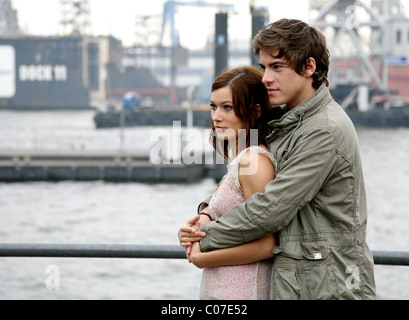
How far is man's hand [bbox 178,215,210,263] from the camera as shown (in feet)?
7.22

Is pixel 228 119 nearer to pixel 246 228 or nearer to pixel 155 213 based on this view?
pixel 246 228

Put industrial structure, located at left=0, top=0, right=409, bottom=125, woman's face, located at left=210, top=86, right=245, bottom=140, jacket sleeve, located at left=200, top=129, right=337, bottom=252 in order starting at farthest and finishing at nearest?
industrial structure, located at left=0, top=0, right=409, bottom=125
woman's face, located at left=210, top=86, right=245, bottom=140
jacket sleeve, located at left=200, top=129, right=337, bottom=252

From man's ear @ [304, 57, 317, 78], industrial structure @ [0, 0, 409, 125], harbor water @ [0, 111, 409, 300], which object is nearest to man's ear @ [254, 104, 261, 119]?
man's ear @ [304, 57, 317, 78]

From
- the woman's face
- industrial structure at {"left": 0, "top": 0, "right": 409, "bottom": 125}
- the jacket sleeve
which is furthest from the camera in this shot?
industrial structure at {"left": 0, "top": 0, "right": 409, "bottom": 125}

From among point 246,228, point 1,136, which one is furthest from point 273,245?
point 1,136

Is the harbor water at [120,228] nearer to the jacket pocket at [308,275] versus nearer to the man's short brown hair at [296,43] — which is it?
the jacket pocket at [308,275]

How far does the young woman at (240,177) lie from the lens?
2.11 meters

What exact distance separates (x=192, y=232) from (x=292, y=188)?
0.41m

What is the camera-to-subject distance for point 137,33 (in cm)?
11825

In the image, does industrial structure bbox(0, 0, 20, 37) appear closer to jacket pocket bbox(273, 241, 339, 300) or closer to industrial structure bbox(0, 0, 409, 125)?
industrial structure bbox(0, 0, 409, 125)

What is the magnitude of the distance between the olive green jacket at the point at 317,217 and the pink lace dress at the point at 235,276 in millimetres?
90

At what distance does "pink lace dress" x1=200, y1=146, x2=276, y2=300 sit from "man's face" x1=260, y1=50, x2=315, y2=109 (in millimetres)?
191

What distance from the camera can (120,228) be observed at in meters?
20.7

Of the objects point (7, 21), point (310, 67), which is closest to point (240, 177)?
point (310, 67)
